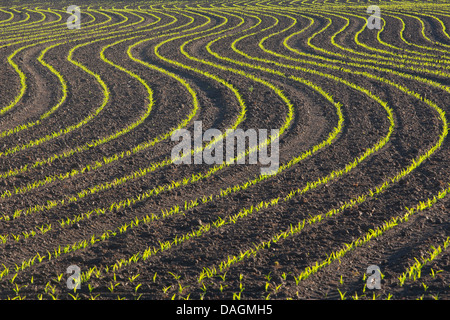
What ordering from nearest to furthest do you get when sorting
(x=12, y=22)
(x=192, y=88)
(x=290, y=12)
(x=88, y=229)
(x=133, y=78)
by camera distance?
1. (x=88, y=229)
2. (x=192, y=88)
3. (x=133, y=78)
4. (x=12, y=22)
5. (x=290, y=12)

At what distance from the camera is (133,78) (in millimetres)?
16406

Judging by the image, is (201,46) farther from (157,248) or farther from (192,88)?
(157,248)

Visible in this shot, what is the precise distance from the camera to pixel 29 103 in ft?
44.7

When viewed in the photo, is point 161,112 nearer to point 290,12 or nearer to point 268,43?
point 268,43

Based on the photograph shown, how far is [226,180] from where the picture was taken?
880 centimetres

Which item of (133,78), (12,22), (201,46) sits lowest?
(133,78)

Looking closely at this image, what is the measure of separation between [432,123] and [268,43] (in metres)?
12.2

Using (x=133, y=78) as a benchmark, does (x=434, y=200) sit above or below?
below

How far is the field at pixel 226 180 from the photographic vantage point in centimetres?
598

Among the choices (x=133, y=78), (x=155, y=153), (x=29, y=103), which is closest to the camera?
(x=155, y=153)

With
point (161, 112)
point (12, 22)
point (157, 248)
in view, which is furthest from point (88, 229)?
point (12, 22)

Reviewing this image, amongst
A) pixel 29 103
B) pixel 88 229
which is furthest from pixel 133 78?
pixel 88 229

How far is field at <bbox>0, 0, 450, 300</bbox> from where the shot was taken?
5977 mm

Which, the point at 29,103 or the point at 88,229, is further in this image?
the point at 29,103
